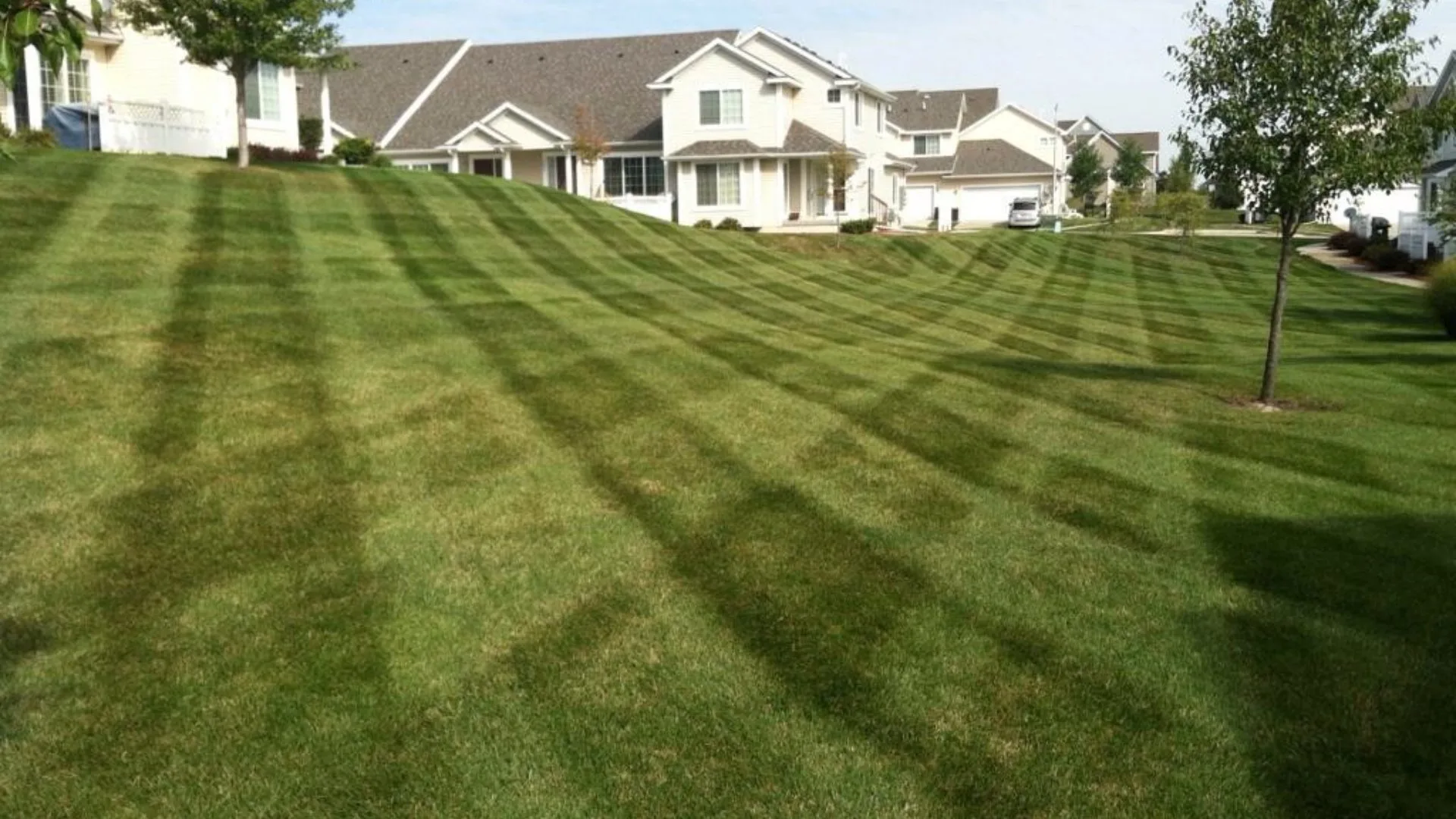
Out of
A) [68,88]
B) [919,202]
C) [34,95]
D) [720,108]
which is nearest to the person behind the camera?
[34,95]

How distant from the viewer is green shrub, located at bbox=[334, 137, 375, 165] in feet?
130

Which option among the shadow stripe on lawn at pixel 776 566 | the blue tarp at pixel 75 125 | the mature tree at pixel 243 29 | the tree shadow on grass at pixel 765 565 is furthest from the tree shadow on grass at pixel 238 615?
the blue tarp at pixel 75 125

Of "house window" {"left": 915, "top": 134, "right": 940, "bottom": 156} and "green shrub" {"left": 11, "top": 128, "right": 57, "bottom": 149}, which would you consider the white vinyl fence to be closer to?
"green shrub" {"left": 11, "top": 128, "right": 57, "bottom": 149}

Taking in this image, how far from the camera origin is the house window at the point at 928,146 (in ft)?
265

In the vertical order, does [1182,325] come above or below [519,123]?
below

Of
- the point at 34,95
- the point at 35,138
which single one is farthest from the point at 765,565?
the point at 34,95

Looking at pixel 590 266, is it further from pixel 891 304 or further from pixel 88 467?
pixel 88 467

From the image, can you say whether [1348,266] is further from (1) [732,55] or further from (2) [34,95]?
(2) [34,95]

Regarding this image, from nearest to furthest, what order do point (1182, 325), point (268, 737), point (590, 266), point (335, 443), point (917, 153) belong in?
1. point (268, 737)
2. point (335, 443)
3. point (590, 266)
4. point (1182, 325)
5. point (917, 153)

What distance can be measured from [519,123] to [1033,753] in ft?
156

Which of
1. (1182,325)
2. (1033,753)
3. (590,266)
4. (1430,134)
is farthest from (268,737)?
(1182,325)

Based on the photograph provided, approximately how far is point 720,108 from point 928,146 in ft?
117

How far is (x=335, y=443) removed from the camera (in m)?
9.98

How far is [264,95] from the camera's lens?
119 feet
